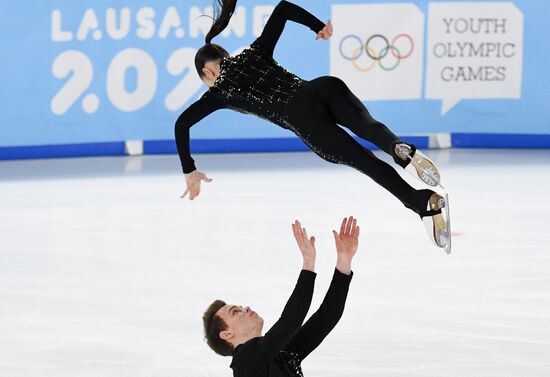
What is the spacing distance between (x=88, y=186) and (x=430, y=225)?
224 inches

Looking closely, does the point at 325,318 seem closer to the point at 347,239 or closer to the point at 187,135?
the point at 347,239

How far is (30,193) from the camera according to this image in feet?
30.8

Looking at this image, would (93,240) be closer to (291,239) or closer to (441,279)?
(291,239)

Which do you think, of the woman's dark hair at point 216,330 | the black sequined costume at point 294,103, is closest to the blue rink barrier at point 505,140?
the black sequined costume at point 294,103

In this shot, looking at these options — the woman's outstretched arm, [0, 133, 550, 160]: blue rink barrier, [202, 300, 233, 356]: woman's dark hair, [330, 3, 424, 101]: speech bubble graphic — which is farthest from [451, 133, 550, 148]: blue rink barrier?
[202, 300, 233, 356]: woman's dark hair

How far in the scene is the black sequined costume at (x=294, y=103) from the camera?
4738mm

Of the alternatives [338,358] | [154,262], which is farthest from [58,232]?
[338,358]

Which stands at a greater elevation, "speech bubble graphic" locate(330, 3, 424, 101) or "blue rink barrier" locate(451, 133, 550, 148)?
"speech bubble graphic" locate(330, 3, 424, 101)

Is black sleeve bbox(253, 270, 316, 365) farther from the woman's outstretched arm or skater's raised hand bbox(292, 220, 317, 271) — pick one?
the woman's outstretched arm

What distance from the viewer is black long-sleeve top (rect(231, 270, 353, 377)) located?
3.62 metres

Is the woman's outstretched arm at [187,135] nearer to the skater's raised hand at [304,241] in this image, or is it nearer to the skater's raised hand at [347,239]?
the skater's raised hand at [347,239]

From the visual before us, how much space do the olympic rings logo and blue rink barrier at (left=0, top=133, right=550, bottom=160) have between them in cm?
90

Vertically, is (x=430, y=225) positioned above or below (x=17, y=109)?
above

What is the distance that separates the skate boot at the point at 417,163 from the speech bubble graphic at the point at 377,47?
22.2 feet
